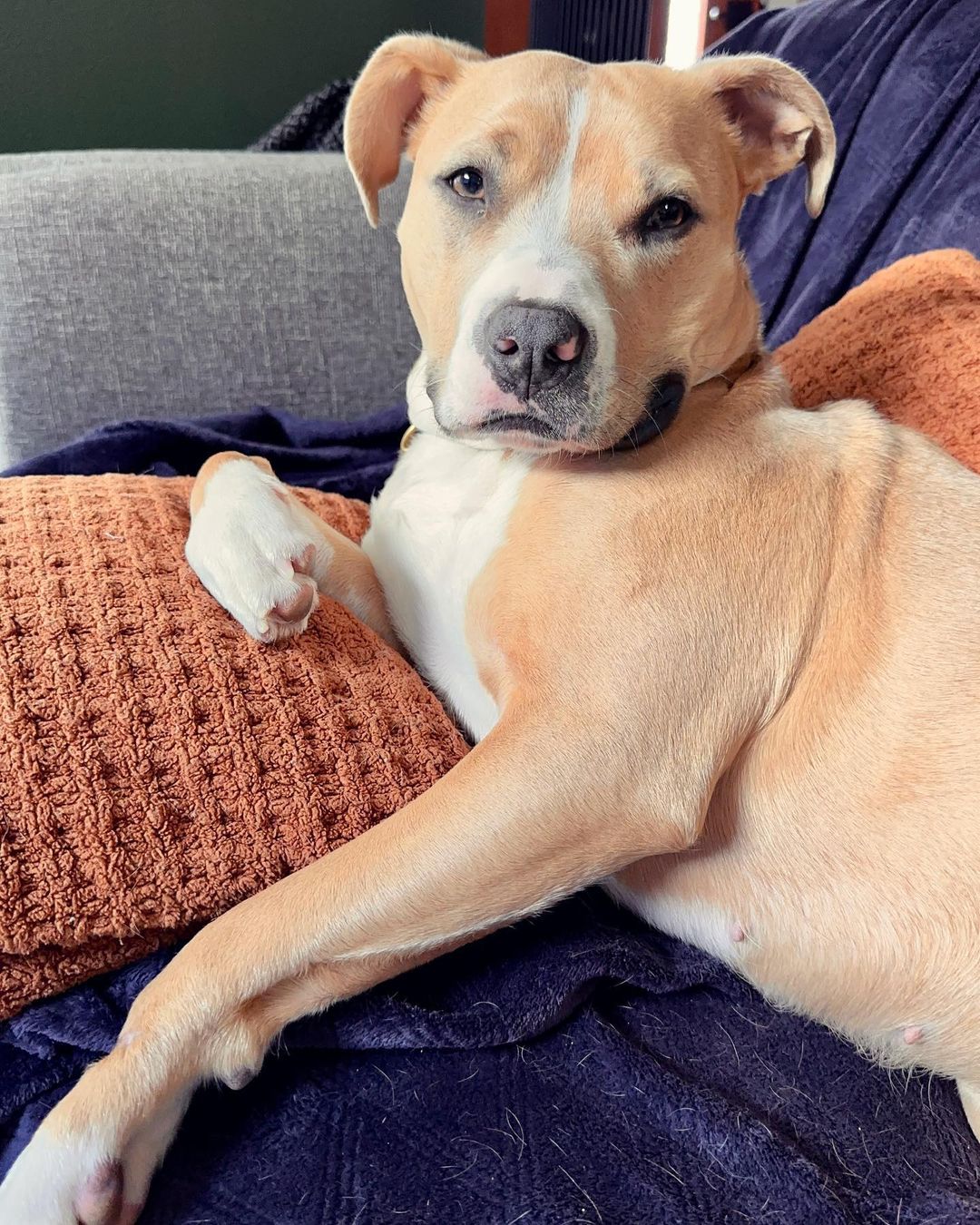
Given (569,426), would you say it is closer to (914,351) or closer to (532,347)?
(532,347)

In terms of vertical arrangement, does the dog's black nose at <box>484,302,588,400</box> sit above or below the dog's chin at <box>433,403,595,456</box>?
above

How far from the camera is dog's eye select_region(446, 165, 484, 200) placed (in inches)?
56.9

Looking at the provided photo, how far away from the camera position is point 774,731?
1350mm

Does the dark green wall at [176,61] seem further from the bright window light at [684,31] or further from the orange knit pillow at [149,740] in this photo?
the orange knit pillow at [149,740]

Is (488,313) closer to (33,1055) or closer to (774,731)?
(774,731)

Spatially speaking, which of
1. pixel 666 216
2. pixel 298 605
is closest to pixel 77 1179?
pixel 298 605

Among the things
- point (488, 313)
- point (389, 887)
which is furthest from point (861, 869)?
point (488, 313)

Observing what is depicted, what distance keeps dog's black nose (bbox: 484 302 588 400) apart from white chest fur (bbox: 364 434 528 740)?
0.83ft

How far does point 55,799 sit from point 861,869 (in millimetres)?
1068

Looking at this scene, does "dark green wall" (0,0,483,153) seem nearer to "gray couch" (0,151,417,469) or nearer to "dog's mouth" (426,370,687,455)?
"gray couch" (0,151,417,469)

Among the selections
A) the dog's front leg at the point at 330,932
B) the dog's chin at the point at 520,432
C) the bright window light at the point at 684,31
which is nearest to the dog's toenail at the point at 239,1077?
the dog's front leg at the point at 330,932

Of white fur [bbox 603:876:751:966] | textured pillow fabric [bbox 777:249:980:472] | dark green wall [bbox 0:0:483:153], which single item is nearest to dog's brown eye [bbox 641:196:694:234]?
textured pillow fabric [bbox 777:249:980:472]

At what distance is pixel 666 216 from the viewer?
1.43 metres

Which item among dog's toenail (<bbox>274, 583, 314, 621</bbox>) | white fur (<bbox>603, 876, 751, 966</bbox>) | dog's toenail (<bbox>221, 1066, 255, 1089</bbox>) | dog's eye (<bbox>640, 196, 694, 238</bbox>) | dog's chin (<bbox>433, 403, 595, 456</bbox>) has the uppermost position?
dog's eye (<bbox>640, 196, 694, 238</bbox>)
